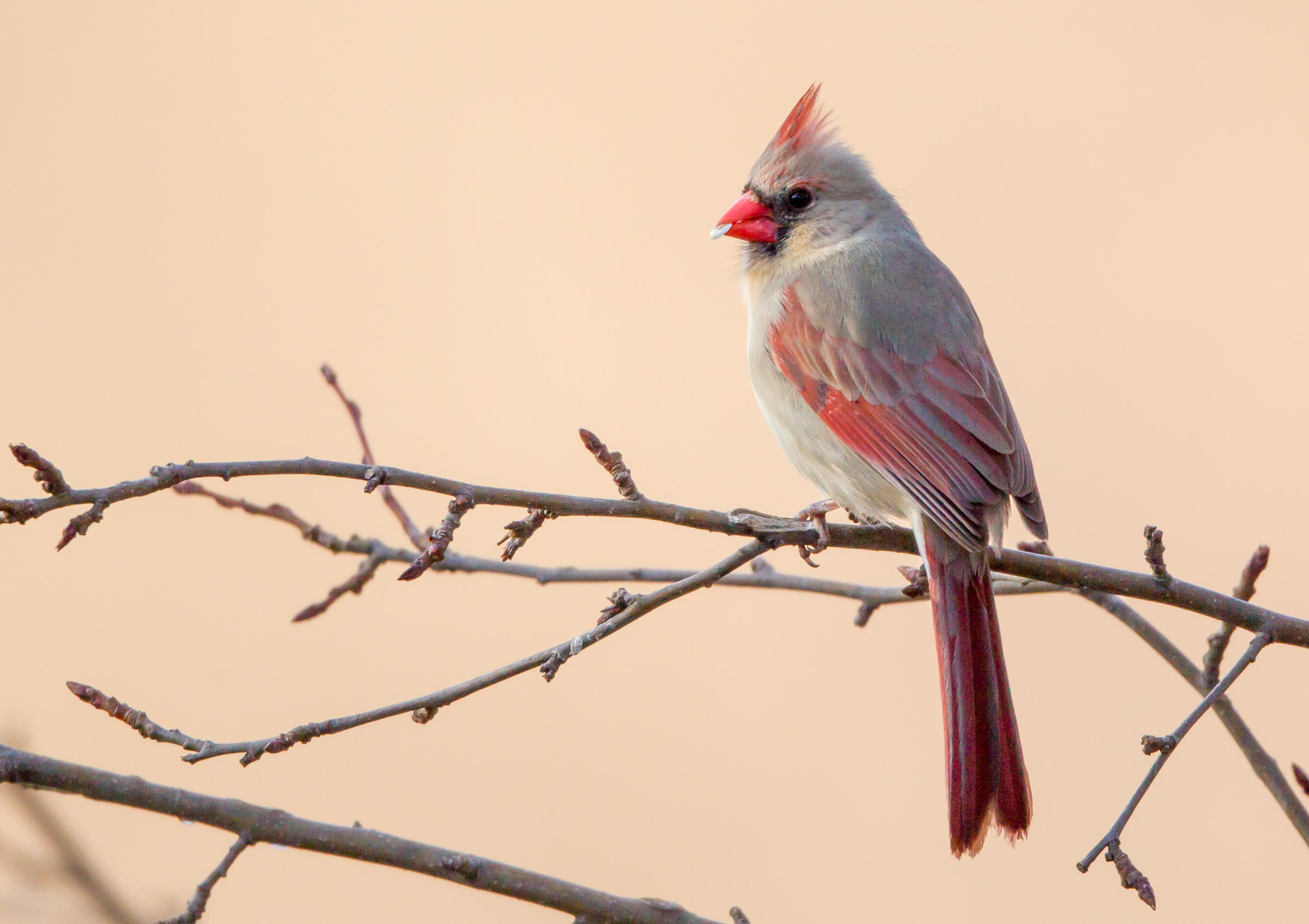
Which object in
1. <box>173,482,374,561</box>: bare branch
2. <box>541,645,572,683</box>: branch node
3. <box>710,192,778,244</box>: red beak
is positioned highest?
<box>710,192,778,244</box>: red beak

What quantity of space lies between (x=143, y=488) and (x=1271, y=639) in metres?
1.34

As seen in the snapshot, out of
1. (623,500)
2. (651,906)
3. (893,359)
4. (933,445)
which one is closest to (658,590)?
(623,500)

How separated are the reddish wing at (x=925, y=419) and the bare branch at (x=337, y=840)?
891 millimetres

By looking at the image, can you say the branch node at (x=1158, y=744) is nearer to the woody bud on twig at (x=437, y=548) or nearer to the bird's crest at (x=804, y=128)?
the woody bud on twig at (x=437, y=548)

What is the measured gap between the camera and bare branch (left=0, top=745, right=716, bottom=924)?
1177mm

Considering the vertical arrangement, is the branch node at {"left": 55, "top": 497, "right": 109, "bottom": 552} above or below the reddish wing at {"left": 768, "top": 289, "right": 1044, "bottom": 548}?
below

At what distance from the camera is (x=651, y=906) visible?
52.1 inches

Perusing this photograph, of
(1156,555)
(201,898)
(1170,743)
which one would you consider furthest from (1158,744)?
(201,898)

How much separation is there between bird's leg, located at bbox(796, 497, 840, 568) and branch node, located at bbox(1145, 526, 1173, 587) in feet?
1.37

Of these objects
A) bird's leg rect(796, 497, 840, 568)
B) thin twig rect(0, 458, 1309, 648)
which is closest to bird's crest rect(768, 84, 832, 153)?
bird's leg rect(796, 497, 840, 568)

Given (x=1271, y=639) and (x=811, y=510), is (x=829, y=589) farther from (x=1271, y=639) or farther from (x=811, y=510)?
(x=1271, y=639)

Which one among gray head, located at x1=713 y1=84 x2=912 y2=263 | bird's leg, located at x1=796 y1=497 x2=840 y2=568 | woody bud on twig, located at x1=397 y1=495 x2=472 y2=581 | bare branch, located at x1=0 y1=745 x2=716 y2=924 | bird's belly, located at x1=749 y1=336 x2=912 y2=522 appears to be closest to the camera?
bare branch, located at x1=0 y1=745 x2=716 y2=924

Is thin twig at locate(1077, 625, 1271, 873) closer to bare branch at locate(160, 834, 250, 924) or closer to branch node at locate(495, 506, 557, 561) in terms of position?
branch node at locate(495, 506, 557, 561)

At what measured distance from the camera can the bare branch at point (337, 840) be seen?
118 centimetres
